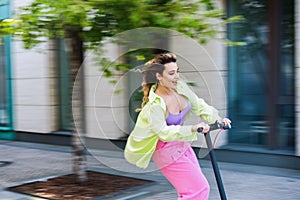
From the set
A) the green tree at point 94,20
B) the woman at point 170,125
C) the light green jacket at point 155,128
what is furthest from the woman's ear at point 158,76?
the green tree at point 94,20

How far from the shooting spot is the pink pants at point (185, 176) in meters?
3.51

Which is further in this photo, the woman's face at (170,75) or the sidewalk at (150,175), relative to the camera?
the sidewalk at (150,175)

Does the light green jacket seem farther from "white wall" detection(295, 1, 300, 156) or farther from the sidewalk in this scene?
"white wall" detection(295, 1, 300, 156)

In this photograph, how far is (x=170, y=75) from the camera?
3.45m

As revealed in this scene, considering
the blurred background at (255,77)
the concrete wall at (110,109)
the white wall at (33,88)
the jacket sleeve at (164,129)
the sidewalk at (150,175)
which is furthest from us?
the white wall at (33,88)

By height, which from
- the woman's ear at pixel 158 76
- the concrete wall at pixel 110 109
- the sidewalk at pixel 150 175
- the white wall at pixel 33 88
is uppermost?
the woman's ear at pixel 158 76

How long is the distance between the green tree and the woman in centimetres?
169

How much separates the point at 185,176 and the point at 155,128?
49 centimetres

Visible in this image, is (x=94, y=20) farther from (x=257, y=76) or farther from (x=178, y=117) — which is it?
(x=257, y=76)

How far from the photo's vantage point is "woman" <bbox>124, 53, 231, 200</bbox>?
11.3ft

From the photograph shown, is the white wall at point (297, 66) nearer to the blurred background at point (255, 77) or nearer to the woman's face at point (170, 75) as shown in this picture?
the blurred background at point (255, 77)

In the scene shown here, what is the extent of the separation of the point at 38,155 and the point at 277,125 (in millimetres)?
4838

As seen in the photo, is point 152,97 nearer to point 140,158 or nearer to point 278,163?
point 140,158

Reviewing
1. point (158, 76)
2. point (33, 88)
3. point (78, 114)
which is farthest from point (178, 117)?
point (33, 88)
